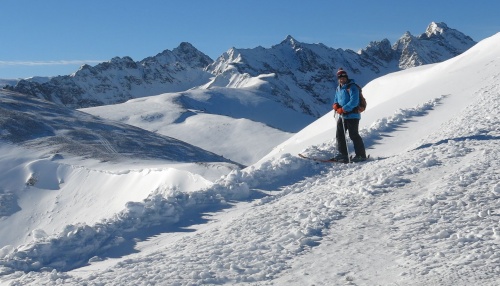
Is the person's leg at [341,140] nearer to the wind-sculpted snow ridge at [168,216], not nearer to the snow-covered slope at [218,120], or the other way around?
the wind-sculpted snow ridge at [168,216]

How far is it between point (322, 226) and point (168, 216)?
112 inches

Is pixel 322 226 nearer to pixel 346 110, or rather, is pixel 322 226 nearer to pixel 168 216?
pixel 168 216

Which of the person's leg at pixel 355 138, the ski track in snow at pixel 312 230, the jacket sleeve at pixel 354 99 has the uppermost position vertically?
the jacket sleeve at pixel 354 99

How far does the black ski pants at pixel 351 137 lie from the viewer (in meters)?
11.9

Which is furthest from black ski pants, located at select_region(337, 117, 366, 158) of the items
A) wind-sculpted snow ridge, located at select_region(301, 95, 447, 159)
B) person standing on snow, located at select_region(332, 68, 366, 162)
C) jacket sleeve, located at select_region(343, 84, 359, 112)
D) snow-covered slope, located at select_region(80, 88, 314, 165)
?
snow-covered slope, located at select_region(80, 88, 314, 165)

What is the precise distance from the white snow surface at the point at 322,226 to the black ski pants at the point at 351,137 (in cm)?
50

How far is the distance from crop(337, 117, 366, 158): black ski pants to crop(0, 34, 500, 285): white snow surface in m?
0.50

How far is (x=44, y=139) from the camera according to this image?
102 feet

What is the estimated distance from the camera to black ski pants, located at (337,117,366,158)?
39.1ft

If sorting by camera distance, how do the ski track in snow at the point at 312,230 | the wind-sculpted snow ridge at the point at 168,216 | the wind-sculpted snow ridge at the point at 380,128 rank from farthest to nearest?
the wind-sculpted snow ridge at the point at 380,128, the wind-sculpted snow ridge at the point at 168,216, the ski track in snow at the point at 312,230

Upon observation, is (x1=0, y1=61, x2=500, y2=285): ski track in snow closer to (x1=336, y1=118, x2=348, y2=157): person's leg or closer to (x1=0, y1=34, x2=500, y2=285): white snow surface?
(x1=0, y1=34, x2=500, y2=285): white snow surface

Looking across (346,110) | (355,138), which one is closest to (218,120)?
(346,110)

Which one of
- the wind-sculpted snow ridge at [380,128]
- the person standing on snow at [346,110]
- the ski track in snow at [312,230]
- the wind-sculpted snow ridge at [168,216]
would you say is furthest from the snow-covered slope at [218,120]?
the ski track in snow at [312,230]

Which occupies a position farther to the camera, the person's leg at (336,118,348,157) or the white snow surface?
the person's leg at (336,118,348,157)
